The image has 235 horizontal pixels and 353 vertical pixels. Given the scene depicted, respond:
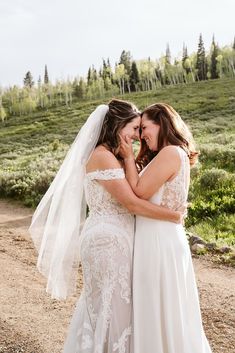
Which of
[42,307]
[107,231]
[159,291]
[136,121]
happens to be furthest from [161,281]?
[42,307]

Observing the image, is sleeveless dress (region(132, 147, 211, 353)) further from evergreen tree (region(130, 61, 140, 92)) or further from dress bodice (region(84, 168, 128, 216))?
evergreen tree (region(130, 61, 140, 92))

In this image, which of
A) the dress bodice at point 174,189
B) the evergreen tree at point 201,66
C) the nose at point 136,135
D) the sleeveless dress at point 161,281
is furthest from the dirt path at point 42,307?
the evergreen tree at point 201,66

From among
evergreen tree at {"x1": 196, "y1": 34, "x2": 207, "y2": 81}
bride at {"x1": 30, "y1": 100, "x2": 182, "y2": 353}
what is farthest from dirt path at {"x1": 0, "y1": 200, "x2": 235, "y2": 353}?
evergreen tree at {"x1": 196, "y1": 34, "x2": 207, "y2": 81}

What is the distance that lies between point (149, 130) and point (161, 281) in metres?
1.36

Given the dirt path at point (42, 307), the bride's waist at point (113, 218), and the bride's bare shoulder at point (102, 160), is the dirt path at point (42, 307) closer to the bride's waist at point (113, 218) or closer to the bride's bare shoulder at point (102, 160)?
the bride's waist at point (113, 218)

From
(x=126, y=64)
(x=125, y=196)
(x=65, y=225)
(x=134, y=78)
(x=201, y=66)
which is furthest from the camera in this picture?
(x=126, y=64)

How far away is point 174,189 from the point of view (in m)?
4.60

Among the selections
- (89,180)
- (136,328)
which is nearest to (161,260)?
(136,328)

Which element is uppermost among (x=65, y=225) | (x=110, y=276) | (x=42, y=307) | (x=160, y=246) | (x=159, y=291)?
(x=65, y=225)

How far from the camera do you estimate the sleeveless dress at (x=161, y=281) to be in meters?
4.57

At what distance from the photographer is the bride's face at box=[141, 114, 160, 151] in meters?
4.60

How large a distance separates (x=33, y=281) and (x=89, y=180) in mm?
4404

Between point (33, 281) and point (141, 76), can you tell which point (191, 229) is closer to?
point (33, 281)

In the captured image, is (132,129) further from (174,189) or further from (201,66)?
(201,66)
